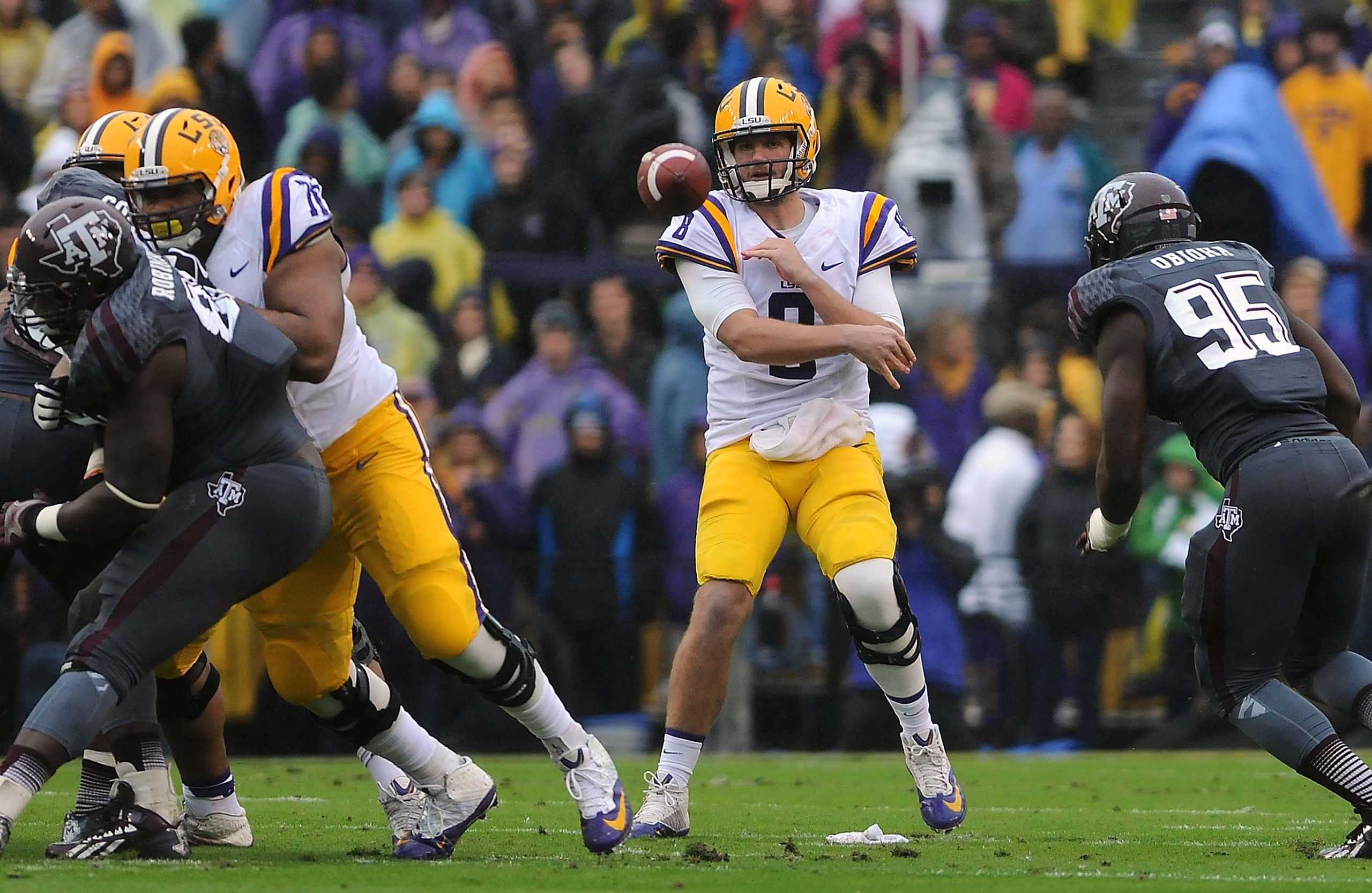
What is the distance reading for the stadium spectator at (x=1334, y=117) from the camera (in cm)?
1123

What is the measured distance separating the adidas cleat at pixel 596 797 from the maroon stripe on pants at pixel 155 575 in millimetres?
1191

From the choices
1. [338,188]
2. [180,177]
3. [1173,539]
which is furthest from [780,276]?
[338,188]

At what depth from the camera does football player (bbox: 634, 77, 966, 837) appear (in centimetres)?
600

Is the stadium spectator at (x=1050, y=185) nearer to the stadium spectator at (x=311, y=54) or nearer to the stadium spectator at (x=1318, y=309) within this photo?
the stadium spectator at (x=1318, y=309)

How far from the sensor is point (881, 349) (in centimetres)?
588

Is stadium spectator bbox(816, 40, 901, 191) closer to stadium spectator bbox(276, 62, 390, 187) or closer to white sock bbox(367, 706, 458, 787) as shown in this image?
stadium spectator bbox(276, 62, 390, 187)

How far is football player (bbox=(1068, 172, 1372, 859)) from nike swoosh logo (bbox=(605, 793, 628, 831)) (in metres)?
1.59

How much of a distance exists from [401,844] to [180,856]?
59 cm

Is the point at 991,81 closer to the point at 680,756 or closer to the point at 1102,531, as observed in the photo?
the point at 1102,531

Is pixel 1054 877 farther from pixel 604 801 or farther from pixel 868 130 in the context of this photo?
pixel 868 130

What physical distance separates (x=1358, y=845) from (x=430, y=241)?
6.93 metres

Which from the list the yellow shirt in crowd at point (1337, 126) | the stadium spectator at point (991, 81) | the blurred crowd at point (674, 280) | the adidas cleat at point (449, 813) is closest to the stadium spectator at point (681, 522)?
the blurred crowd at point (674, 280)

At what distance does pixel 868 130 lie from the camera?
11.5 m

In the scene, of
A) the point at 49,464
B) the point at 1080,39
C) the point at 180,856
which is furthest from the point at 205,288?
the point at 1080,39
